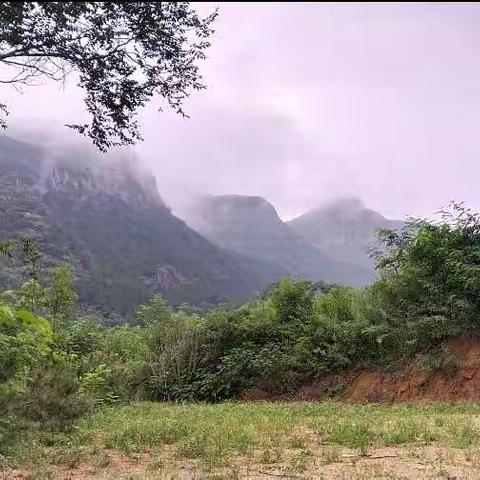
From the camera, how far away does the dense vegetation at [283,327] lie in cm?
1833

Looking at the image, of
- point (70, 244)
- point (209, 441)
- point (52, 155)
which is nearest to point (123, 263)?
point (70, 244)

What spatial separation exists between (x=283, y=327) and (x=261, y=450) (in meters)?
14.8

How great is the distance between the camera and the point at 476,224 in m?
19.2

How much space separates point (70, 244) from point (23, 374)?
4567 inches

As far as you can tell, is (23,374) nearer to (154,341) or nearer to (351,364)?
(351,364)

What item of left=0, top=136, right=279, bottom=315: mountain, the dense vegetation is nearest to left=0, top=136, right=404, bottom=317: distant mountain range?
left=0, top=136, right=279, bottom=315: mountain

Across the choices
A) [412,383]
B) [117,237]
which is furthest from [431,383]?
[117,237]

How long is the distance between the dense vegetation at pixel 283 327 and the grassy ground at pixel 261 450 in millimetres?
5113

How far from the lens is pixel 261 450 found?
8.35m

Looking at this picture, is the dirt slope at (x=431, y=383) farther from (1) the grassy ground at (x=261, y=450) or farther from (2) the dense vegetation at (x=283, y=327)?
(1) the grassy ground at (x=261, y=450)

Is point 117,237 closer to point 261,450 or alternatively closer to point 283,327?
point 283,327

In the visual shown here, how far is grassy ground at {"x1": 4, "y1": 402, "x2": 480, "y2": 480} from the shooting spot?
7.12 m

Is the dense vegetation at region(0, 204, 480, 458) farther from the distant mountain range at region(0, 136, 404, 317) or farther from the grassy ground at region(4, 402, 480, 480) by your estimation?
the distant mountain range at region(0, 136, 404, 317)

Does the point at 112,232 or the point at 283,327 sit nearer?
the point at 283,327
